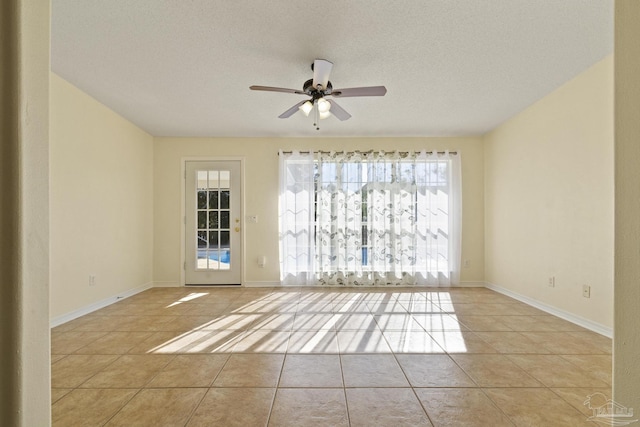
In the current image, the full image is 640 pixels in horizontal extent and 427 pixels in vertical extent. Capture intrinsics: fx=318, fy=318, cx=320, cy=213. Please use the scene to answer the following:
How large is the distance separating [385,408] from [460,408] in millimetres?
417

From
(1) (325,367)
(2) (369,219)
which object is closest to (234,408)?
(1) (325,367)

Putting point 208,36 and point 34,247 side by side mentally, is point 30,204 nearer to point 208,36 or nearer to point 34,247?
point 34,247

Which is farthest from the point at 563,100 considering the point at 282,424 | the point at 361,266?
the point at 282,424

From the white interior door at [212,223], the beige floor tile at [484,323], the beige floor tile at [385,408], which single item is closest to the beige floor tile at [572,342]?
the beige floor tile at [484,323]

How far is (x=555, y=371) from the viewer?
86.0 inches

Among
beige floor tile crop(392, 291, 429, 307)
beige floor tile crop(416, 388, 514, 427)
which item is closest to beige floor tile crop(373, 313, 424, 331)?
beige floor tile crop(392, 291, 429, 307)

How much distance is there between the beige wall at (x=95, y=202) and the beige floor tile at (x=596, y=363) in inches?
179

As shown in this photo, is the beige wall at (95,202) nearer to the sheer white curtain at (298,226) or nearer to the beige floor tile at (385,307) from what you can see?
the sheer white curtain at (298,226)

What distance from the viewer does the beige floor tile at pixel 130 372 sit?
2021 mm

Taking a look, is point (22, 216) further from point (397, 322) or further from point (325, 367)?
point (397, 322)

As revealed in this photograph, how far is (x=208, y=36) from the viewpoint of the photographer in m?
2.48

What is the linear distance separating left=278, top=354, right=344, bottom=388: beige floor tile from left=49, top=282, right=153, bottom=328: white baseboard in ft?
8.16

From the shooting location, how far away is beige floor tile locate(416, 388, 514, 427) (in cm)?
164

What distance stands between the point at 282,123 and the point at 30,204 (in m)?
4.07
